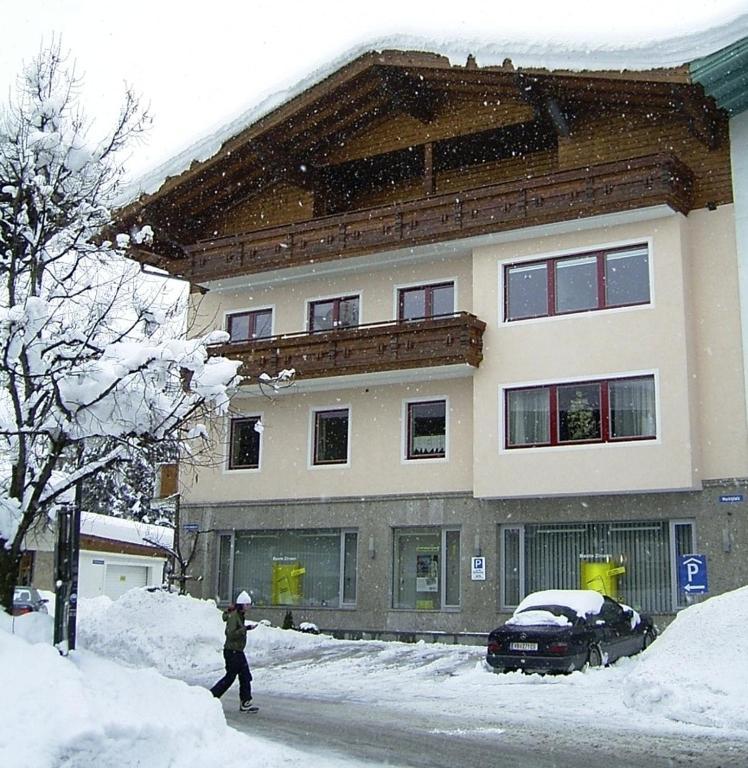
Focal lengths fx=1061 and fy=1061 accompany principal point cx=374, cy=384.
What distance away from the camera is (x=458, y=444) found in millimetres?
25453

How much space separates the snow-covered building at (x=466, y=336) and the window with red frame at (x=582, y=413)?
0.05 m

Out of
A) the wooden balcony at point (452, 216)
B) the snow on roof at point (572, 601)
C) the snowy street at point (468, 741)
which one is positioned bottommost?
the snowy street at point (468, 741)

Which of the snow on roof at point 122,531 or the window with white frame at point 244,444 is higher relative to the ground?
the window with white frame at point 244,444

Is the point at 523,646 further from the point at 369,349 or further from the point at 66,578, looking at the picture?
the point at 369,349

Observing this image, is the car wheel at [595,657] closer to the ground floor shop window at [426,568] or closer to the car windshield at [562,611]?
the car windshield at [562,611]

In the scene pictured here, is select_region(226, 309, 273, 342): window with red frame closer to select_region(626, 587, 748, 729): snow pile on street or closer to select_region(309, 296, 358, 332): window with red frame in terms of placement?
select_region(309, 296, 358, 332): window with red frame

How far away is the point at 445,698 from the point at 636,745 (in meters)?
4.58

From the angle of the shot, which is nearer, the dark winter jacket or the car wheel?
the dark winter jacket

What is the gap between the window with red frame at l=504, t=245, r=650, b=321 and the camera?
23406 millimetres

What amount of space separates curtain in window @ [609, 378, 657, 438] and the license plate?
7.06m

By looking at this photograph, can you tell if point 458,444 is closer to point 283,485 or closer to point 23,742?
point 283,485

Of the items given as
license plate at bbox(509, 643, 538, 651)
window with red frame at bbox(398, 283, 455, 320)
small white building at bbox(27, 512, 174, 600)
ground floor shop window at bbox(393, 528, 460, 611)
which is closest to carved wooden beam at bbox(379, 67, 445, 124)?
window with red frame at bbox(398, 283, 455, 320)

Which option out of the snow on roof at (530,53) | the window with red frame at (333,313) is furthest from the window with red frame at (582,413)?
the snow on roof at (530,53)

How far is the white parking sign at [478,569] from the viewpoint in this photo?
2434 centimetres
